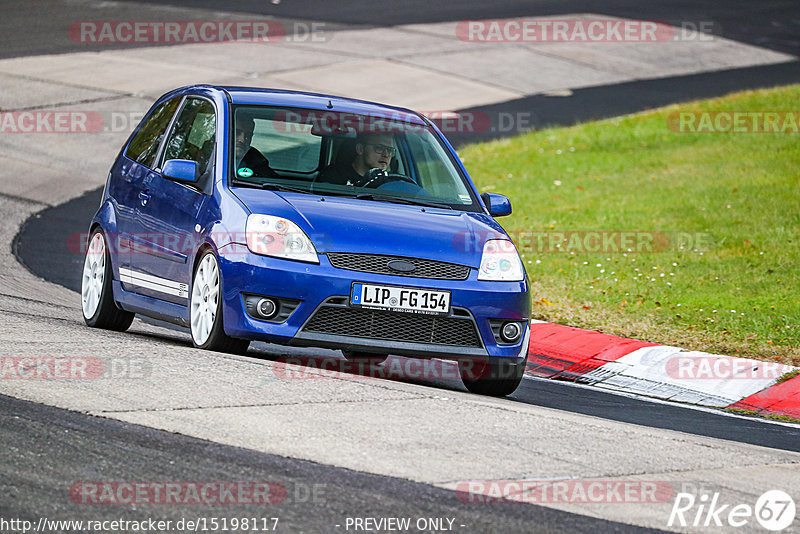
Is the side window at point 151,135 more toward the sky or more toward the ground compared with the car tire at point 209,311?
more toward the sky

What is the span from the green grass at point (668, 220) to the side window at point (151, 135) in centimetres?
397

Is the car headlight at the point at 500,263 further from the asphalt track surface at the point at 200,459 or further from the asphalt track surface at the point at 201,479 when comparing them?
the asphalt track surface at the point at 201,479

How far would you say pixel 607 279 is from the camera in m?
12.9

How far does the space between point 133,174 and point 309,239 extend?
7.31 feet

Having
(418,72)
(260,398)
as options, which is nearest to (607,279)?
(260,398)

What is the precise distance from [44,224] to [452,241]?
853cm

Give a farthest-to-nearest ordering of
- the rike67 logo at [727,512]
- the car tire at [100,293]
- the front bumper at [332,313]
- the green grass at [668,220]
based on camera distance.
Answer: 1. the green grass at [668,220]
2. the car tire at [100,293]
3. the front bumper at [332,313]
4. the rike67 logo at [727,512]

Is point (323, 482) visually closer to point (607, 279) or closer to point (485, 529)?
point (485, 529)

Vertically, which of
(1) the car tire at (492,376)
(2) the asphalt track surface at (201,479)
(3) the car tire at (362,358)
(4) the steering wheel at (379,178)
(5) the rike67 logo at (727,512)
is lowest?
(3) the car tire at (362,358)

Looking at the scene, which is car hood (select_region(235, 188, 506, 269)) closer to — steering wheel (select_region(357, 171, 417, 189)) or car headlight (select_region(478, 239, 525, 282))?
car headlight (select_region(478, 239, 525, 282))

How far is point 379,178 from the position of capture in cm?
846

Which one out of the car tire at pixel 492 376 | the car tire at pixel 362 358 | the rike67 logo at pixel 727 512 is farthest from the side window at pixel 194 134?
the rike67 logo at pixel 727 512

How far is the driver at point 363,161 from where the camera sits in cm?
834

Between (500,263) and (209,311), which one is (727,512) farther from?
(209,311)
